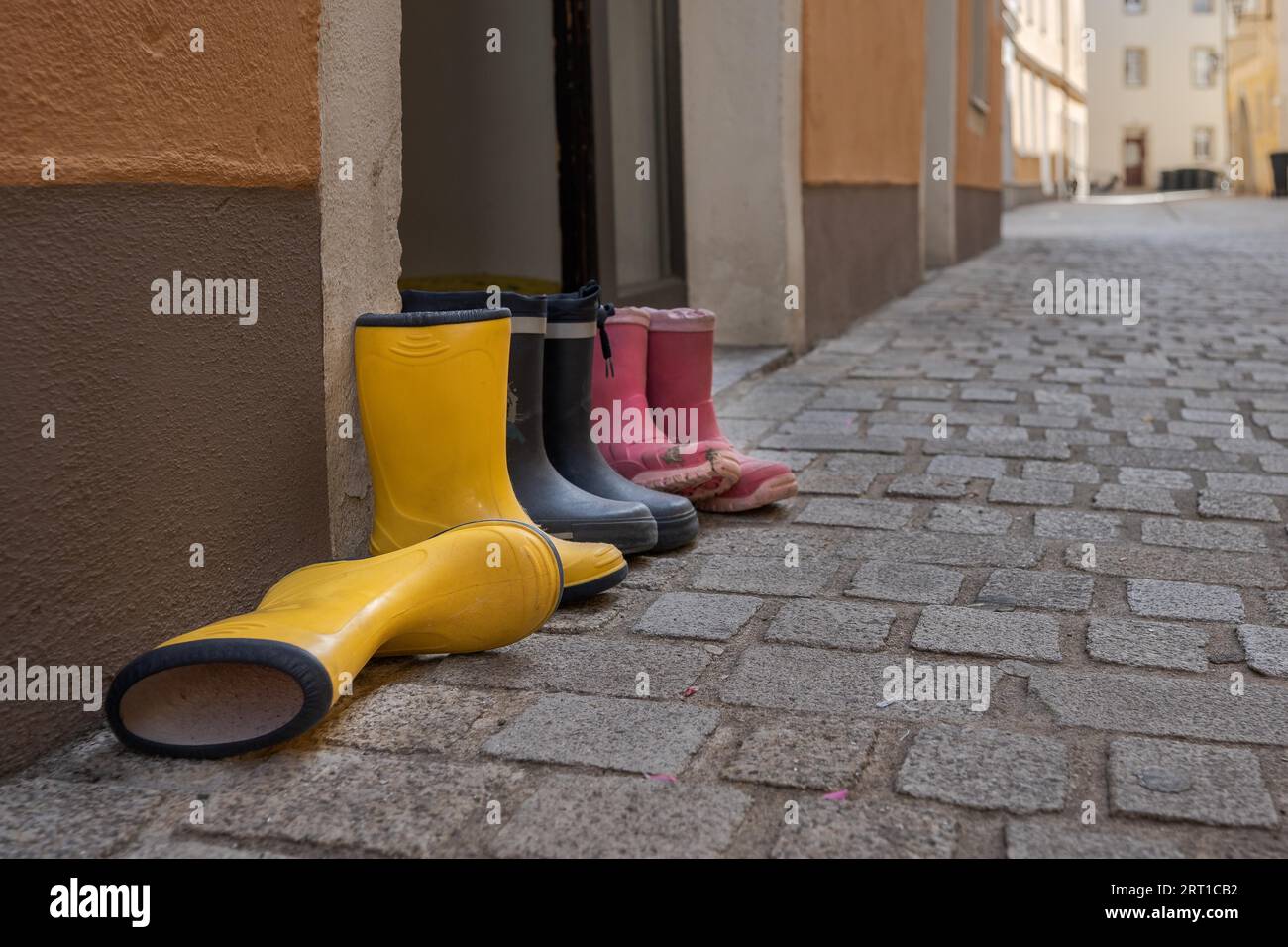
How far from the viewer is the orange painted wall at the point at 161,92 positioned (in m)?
1.91

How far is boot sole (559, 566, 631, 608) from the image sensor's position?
2.66m

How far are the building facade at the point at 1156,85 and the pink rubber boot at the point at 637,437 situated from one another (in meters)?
45.5

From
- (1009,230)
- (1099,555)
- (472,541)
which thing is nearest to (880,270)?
(1099,555)

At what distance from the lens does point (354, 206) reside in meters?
2.68

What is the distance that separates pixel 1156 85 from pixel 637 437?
47.7 metres

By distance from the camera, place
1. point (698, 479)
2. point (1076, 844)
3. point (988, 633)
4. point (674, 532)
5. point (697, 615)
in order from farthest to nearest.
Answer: point (698, 479) → point (674, 532) → point (697, 615) → point (988, 633) → point (1076, 844)

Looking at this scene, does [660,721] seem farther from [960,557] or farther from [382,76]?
[382,76]

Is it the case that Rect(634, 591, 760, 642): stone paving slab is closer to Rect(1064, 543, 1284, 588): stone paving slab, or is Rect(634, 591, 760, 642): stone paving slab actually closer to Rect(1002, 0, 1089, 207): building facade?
Rect(1064, 543, 1284, 588): stone paving slab

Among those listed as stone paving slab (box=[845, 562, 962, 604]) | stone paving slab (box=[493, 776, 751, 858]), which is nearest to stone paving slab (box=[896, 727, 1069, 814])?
Result: stone paving slab (box=[493, 776, 751, 858])

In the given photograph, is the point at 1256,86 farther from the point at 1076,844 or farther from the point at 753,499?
the point at 1076,844

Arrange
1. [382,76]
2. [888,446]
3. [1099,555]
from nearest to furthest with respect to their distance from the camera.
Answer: [382,76] → [1099,555] → [888,446]

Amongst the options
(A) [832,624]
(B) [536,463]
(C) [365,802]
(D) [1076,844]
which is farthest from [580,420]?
(D) [1076,844]

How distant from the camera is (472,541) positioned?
7.61 ft

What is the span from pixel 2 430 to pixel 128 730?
0.46 m
